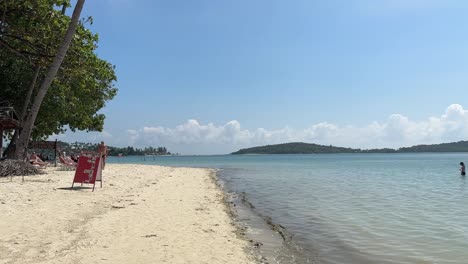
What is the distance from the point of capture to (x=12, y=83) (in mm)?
22172

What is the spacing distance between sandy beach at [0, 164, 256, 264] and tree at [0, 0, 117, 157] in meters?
6.64

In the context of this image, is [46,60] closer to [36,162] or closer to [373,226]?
[36,162]

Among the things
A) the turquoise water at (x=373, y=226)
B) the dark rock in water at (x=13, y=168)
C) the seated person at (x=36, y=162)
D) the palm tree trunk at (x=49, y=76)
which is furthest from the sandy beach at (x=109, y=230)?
the seated person at (x=36, y=162)

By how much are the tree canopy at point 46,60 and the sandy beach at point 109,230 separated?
6.87 meters

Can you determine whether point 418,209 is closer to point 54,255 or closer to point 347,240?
point 347,240

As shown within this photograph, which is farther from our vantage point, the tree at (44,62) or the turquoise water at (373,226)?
the tree at (44,62)

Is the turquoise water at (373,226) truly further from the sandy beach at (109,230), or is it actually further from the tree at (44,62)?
the tree at (44,62)

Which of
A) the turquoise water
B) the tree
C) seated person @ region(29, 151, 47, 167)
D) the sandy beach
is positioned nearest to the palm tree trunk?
the tree

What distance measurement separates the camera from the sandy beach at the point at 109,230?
231 inches

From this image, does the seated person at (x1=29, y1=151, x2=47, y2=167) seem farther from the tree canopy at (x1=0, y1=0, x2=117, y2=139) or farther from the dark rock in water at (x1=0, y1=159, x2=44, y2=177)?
the dark rock in water at (x1=0, y1=159, x2=44, y2=177)

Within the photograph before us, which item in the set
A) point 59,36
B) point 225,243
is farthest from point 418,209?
point 59,36

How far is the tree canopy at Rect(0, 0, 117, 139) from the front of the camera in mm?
15234

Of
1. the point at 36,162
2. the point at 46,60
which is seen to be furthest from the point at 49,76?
the point at 36,162

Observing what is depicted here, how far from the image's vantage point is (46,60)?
57.2ft
